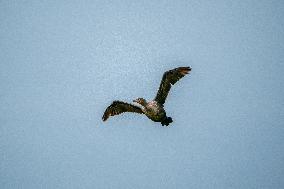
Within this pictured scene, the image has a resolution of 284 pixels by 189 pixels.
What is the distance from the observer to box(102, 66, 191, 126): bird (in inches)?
767

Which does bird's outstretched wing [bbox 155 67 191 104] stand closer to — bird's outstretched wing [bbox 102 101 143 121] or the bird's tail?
the bird's tail

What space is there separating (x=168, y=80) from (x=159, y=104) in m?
1.24

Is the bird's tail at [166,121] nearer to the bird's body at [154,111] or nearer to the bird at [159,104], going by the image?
the bird at [159,104]

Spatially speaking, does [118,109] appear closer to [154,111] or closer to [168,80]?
[154,111]

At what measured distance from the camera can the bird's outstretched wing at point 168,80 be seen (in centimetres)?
1980

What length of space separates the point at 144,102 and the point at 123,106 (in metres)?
1.25

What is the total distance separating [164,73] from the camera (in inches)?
775

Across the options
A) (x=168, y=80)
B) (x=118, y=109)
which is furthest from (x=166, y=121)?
(x=118, y=109)

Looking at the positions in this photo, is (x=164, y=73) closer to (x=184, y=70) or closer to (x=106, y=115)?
(x=184, y=70)

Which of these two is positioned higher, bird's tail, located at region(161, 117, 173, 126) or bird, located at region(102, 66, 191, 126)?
bird, located at region(102, 66, 191, 126)

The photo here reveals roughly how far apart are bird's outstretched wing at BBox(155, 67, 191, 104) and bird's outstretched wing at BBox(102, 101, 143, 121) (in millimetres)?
1196

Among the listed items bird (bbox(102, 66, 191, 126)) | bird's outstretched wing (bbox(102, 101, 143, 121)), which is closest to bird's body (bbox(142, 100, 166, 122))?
bird (bbox(102, 66, 191, 126))

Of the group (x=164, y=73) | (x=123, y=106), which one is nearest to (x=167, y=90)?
A: (x=164, y=73)

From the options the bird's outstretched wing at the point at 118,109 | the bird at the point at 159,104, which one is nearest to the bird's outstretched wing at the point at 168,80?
the bird at the point at 159,104
